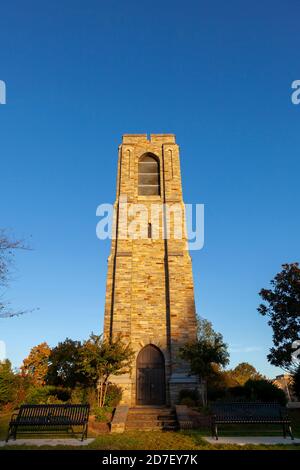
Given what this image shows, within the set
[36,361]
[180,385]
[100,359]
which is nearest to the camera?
[100,359]

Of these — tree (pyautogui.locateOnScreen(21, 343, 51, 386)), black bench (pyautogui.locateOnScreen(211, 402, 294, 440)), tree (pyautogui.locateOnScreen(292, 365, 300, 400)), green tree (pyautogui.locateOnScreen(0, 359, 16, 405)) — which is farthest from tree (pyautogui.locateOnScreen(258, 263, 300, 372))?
tree (pyautogui.locateOnScreen(21, 343, 51, 386))

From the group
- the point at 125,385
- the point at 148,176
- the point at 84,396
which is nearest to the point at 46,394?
the point at 84,396

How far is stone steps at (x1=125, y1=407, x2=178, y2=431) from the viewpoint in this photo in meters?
11.8

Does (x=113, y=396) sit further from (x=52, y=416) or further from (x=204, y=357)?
(x=52, y=416)

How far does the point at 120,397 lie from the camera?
50.1ft

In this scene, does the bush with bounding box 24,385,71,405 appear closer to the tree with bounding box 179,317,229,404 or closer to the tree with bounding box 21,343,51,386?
the tree with bounding box 179,317,229,404

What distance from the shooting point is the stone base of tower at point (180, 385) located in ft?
51.8

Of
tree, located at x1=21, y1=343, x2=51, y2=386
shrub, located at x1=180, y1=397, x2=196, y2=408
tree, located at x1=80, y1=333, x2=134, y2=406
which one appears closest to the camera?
tree, located at x1=80, y1=333, x2=134, y2=406

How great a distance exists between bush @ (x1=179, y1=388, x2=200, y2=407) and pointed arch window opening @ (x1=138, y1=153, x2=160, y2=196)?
43.0ft

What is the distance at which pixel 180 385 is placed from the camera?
16016mm

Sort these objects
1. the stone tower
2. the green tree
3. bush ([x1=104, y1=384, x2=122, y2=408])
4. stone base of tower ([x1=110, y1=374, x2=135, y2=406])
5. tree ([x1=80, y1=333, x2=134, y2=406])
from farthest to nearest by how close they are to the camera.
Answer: the green tree
the stone tower
stone base of tower ([x1=110, y1=374, x2=135, y2=406])
bush ([x1=104, y1=384, x2=122, y2=408])
tree ([x1=80, y1=333, x2=134, y2=406])

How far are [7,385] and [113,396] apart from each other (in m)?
9.43

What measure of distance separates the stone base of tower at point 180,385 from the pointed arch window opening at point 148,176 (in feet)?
40.9

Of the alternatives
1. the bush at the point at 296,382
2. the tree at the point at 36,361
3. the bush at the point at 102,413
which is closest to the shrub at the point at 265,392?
the bush at the point at 296,382
